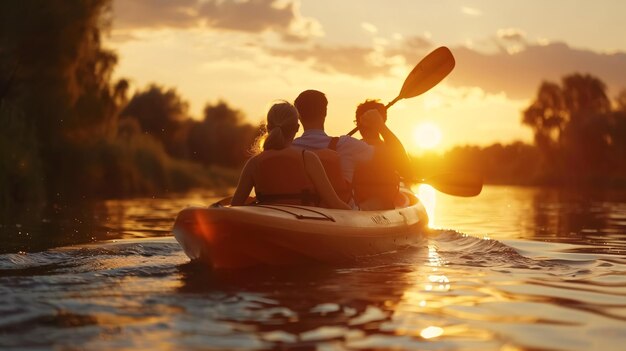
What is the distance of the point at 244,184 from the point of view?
20.5 feet

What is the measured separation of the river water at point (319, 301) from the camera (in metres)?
3.71

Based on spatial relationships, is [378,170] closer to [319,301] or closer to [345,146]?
[345,146]

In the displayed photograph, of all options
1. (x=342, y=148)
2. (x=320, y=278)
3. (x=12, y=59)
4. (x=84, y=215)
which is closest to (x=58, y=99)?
(x=12, y=59)

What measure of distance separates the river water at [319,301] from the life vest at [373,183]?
583 mm

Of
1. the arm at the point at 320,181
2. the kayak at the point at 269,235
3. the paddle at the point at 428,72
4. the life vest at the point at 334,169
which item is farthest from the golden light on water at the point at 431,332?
the paddle at the point at 428,72

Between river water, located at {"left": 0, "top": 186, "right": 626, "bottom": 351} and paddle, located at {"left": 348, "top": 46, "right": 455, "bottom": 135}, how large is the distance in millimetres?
2817

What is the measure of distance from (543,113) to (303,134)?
41.0m

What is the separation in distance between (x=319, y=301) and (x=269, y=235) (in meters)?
1.12

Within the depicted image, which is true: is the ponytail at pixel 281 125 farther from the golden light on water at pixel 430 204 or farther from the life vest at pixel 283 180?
the golden light on water at pixel 430 204

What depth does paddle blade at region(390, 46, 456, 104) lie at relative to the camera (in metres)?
10.1

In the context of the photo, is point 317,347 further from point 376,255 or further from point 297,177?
point 376,255

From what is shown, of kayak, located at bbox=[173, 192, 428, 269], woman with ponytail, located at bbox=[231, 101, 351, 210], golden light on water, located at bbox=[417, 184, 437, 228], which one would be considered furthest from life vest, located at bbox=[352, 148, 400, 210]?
golden light on water, located at bbox=[417, 184, 437, 228]

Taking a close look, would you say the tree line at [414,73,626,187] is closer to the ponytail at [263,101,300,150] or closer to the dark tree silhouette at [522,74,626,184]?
the dark tree silhouette at [522,74,626,184]

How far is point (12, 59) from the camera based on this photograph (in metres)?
15.5
